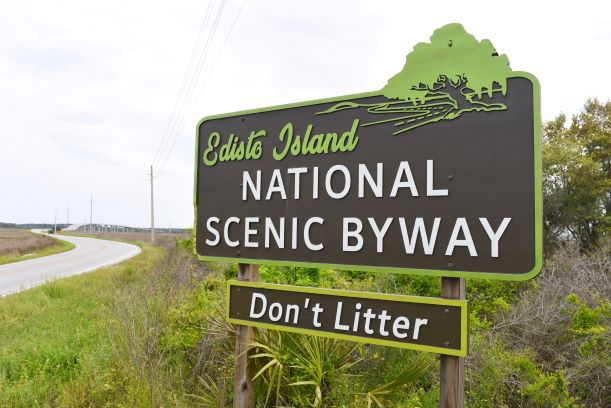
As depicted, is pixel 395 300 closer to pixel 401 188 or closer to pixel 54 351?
pixel 401 188

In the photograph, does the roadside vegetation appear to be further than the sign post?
Yes

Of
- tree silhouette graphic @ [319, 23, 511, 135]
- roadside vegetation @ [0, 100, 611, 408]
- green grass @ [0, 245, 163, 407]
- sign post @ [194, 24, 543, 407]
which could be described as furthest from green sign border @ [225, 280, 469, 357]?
green grass @ [0, 245, 163, 407]

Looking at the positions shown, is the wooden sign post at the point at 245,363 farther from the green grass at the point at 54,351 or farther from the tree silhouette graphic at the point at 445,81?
the tree silhouette graphic at the point at 445,81

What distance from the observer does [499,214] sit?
89.2 inches

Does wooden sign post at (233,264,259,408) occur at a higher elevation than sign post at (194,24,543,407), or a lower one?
lower

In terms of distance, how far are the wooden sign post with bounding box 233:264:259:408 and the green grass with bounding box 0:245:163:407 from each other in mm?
1282

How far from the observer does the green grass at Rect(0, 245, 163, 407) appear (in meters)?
4.00

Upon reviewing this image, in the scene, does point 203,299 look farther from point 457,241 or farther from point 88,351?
point 457,241

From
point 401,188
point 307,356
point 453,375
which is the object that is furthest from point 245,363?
point 401,188

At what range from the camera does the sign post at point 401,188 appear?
2.27 m

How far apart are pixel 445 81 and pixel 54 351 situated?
571 centimetres

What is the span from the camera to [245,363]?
3123 mm

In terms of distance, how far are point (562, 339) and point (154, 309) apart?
457 centimetres

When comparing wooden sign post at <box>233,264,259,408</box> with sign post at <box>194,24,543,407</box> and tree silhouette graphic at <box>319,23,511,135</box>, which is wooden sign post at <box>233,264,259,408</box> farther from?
tree silhouette graphic at <box>319,23,511,135</box>
